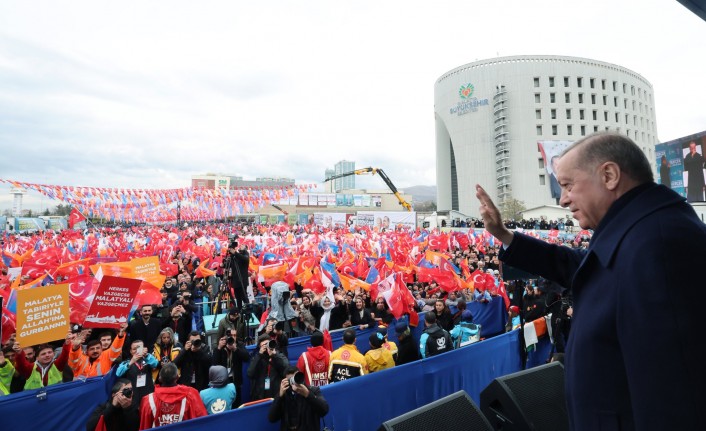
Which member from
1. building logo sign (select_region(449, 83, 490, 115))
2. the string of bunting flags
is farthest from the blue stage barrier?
building logo sign (select_region(449, 83, 490, 115))

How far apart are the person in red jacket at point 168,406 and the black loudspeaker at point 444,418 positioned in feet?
8.93

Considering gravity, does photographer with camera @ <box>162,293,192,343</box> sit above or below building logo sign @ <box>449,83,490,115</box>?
below

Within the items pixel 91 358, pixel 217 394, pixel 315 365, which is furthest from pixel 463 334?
pixel 91 358

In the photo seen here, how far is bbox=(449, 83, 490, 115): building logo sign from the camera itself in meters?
63.8

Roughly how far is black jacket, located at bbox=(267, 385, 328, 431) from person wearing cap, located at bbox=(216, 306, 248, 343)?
3.16 metres

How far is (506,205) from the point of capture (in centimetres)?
5481

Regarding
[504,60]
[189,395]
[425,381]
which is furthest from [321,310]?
[504,60]

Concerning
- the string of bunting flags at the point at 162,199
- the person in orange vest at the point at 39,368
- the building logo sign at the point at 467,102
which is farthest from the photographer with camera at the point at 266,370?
the building logo sign at the point at 467,102

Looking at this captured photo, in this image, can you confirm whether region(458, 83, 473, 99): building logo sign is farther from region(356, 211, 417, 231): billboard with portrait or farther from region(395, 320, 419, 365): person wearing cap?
region(395, 320, 419, 365): person wearing cap

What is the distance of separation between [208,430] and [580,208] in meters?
3.96

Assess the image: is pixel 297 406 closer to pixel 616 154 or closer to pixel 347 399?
pixel 347 399

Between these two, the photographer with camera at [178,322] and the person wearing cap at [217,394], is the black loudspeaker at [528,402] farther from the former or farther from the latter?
the photographer with camera at [178,322]

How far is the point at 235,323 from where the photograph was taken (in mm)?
7547

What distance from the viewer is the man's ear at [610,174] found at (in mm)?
1368
